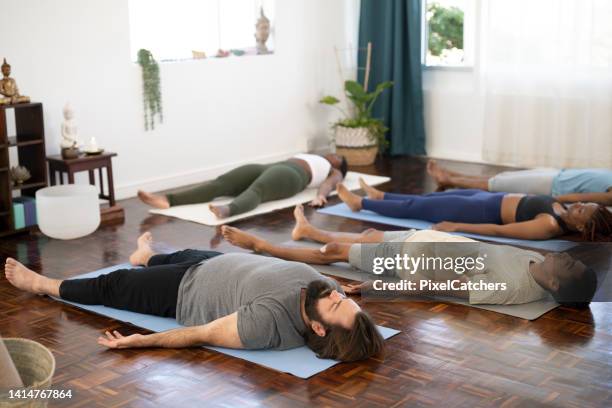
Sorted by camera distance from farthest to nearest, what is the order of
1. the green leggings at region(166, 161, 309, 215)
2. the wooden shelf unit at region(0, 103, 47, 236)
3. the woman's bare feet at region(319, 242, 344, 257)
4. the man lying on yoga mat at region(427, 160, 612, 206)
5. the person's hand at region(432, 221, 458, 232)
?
the green leggings at region(166, 161, 309, 215), the man lying on yoga mat at region(427, 160, 612, 206), the wooden shelf unit at region(0, 103, 47, 236), the person's hand at region(432, 221, 458, 232), the woman's bare feet at region(319, 242, 344, 257)

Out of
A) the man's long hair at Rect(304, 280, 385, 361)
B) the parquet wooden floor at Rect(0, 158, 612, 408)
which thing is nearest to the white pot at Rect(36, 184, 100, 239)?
the parquet wooden floor at Rect(0, 158, 612, 408)

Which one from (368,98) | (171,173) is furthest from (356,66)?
(171,173)

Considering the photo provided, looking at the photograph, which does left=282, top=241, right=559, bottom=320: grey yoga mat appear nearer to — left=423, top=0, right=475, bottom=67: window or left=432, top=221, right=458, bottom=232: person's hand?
left=432, top=221, right=458, bottom=232: person's hand

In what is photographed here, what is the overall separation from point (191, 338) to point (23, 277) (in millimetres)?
1056

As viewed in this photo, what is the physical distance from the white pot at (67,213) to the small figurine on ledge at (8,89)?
0.53 metres

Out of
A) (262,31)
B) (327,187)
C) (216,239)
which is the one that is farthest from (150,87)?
(216,239)

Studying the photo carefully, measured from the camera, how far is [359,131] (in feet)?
22.3

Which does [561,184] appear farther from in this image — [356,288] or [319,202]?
[356,288]

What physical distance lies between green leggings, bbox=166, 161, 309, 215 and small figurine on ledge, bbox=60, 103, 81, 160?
69 cm

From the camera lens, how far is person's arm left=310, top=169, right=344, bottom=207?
17.6 ft

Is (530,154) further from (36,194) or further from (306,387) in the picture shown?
(306,387)

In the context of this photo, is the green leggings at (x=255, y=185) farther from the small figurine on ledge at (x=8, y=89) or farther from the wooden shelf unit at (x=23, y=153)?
the small figurine on ledge at (x=8, y=89)

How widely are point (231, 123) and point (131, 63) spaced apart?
3.39ft

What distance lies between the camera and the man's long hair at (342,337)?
288cm
